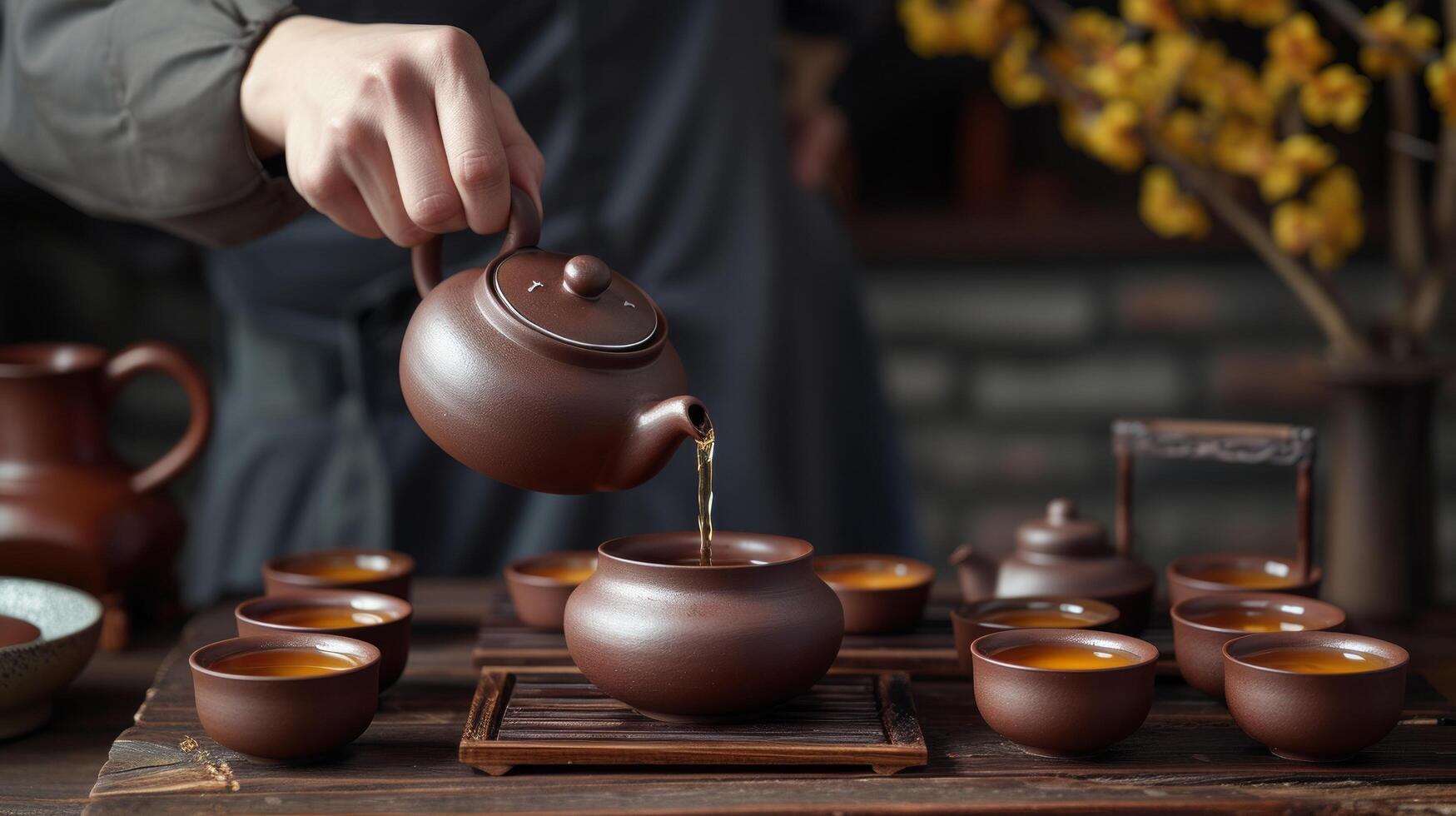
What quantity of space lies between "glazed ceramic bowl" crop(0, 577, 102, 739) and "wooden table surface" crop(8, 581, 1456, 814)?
0.10ft

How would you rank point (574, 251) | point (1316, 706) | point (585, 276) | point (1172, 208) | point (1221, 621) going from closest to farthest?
point (1316, 706) < point (585, 276) < point (1221, 621) < point (1172, 208) < point (574, 251)

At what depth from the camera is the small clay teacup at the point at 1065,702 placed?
Answer: 96cm

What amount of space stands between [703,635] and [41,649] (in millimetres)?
548

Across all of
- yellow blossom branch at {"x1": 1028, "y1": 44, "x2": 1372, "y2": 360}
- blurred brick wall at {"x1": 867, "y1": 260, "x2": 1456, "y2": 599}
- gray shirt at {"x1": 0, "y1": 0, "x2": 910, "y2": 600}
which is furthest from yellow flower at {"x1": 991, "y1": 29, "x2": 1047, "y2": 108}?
blurred brick wall at {"x1": 867, "y1": 260, "x2": 1456, "y2": 599}

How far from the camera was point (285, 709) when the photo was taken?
0.95 meters

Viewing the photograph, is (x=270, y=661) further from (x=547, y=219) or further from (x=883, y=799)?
(x=547, y=219)

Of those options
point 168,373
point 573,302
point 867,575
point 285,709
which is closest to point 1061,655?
point 867,575

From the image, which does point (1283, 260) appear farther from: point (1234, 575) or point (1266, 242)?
point (1234, 575)

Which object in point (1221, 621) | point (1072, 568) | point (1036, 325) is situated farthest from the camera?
point (1036, 325)

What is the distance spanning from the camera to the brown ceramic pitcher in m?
1.38

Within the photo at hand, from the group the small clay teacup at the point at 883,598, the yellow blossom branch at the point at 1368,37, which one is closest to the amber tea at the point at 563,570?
the small clay teacup at the point at 883,598

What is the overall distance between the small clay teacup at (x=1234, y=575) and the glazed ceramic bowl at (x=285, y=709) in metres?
0.74

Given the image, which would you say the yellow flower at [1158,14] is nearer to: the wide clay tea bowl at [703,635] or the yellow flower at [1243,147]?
the yellow flower at [1243,147]

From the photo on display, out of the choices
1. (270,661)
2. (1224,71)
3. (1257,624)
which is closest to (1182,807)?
(1257,624)
